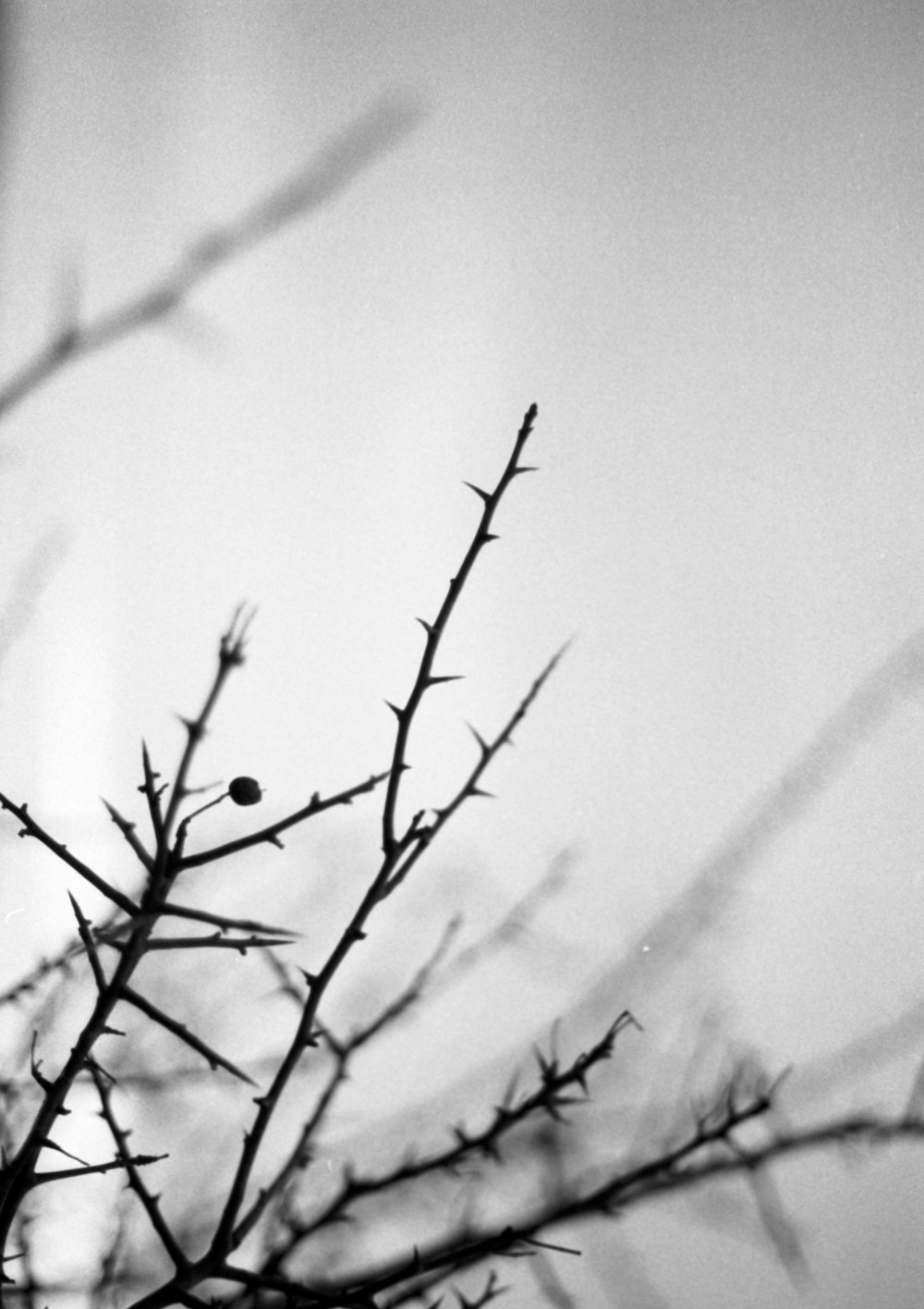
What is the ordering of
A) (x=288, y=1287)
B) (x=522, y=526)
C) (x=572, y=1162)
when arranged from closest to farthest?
(x=288, y=1287) < (x=572, y=1162) < (x=522, y=526)

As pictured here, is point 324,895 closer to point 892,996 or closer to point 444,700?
point 444,700

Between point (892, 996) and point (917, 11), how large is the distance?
47 cm

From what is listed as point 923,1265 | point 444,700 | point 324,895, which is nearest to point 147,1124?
point 324,895

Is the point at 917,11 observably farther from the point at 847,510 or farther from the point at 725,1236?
the point at 725,1236

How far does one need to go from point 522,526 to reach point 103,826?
244 mm

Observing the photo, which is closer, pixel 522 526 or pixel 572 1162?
pixel 572 1162

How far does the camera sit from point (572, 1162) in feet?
1.47

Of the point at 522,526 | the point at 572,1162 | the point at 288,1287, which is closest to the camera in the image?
the point at 288,1287

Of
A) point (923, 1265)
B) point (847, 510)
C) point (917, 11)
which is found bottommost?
point (923, 1265)

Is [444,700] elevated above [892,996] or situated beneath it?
elevated above

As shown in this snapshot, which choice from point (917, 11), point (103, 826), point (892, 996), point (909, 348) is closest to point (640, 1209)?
point (892, 996)

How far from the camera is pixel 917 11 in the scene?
538 mm

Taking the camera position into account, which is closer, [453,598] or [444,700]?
[453,598]

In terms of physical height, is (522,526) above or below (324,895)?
above
